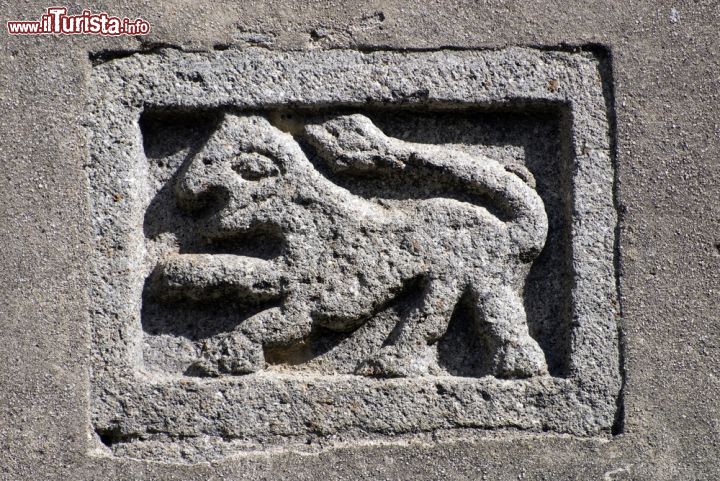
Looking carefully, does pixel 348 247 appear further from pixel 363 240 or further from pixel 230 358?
pixel 230 358

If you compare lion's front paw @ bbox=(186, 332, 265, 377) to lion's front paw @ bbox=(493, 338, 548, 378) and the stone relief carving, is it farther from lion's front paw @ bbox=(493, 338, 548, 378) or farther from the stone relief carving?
lion's front paw @ bbox=(493, 338, 548, 378)

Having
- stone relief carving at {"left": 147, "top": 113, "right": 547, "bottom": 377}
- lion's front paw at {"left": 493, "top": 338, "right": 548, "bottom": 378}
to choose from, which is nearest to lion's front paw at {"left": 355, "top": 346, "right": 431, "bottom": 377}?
stone relief carving at {"left": 147, "top": 113, "right": 547, "bottom": 377}

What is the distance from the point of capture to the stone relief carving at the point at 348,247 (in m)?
2.38

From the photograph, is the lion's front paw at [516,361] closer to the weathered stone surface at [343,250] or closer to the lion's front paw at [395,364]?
the weathered stone surface at [343,250]

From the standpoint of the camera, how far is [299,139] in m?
2.51

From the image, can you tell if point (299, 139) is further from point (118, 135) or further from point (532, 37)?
point (532, 37)

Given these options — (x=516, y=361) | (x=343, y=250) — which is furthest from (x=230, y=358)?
(x=516, y=361)

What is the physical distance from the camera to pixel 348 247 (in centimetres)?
242

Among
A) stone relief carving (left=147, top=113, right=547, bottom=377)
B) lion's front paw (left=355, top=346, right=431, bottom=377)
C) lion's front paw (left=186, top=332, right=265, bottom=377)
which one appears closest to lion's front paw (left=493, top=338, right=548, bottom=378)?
stone relief carving (left=147, top=113, right=547, bottom=377)

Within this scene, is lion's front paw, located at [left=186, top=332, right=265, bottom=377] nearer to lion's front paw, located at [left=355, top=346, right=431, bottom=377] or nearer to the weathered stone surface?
the weathered stone surface

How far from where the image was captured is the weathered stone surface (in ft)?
7.70

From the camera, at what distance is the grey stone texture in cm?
233

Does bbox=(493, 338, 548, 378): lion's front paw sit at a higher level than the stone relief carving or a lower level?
lower

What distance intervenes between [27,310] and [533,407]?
1378mm
